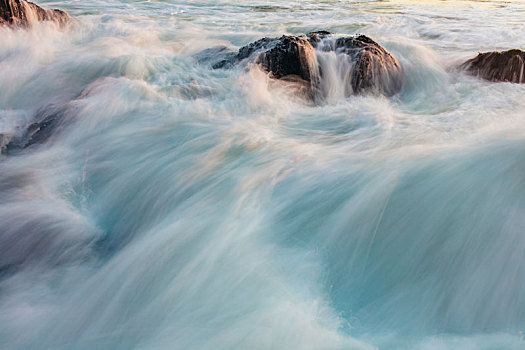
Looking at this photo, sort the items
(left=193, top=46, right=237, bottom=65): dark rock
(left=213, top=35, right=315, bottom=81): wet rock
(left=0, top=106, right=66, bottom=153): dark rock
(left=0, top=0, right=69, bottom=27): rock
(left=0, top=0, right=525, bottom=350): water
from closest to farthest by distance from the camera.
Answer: (left=0, top=0, right=525, bottom=350): water, (left=0, top=106, right=66, bottom=153): dark rock, (left=213, top=35, right=315, bottom=81): wet rock, (left=193, top=46, right=237, bottom=65): dark rock, (left=0, top=0, right=69, bottom=27): rock

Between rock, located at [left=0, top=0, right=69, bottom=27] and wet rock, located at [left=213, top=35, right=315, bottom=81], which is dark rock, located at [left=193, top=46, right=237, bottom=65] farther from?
rock, located at [left=0, top=0, right=69, bottom=27]

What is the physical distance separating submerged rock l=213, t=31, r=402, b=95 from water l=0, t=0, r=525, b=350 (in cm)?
21

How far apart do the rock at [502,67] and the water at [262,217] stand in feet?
0.81

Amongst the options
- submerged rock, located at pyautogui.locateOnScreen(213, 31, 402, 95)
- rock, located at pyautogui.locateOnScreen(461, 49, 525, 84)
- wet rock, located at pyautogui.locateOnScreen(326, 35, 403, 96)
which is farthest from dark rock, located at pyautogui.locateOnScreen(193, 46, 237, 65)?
rock, located at pyautogui.locateOnScreen(461, 49, 525, 84)

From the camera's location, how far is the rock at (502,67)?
5.02m

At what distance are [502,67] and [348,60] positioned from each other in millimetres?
1940

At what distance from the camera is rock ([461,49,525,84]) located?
16.5 feet

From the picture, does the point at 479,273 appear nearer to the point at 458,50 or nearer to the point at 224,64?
the point at 224,64

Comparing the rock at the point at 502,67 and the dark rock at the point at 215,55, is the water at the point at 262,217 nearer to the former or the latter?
the rock at the point at 502,67

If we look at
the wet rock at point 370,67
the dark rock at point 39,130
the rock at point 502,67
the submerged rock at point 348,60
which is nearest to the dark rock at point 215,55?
the submerged rock at point 348,60

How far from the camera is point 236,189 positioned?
301 centimetres

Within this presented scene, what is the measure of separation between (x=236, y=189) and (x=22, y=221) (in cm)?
153

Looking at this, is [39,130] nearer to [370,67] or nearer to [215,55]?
[215,55]

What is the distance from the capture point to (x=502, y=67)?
512cm
